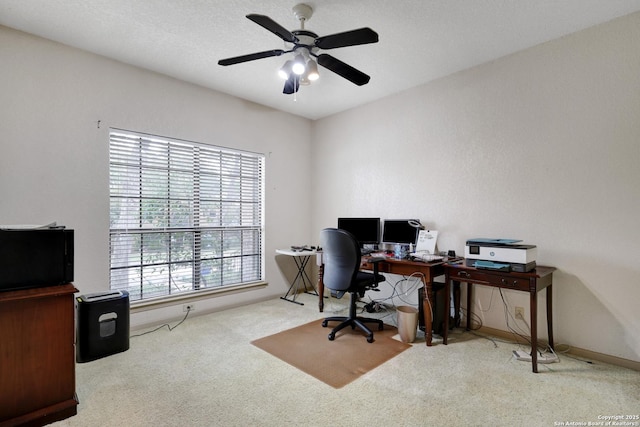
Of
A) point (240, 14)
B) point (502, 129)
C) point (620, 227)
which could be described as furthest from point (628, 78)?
point (240, 14)

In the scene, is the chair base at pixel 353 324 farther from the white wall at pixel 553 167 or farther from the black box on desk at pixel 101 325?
the black box on desk at pixel 101 325

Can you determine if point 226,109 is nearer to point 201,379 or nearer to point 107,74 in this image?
point 107,74

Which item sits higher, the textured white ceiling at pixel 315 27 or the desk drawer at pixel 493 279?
the textured white ceiling at pixel 315 27

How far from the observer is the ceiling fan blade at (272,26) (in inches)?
70.9

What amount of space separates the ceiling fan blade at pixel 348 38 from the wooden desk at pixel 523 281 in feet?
6.48

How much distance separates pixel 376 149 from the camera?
4090 mm

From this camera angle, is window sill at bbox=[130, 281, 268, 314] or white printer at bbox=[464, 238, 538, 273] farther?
window sill at bbox=[130, 281, 268, 314]

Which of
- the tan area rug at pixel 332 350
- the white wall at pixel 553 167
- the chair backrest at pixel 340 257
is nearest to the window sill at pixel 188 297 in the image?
the tan area rug at pixel 332 350

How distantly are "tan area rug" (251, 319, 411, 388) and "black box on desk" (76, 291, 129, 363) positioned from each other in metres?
1.12

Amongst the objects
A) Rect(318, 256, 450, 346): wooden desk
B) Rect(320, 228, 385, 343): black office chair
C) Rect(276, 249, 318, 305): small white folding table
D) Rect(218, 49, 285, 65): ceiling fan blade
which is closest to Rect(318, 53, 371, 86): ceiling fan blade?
Rect(218, 49, 285, 65): ceiling fan blade

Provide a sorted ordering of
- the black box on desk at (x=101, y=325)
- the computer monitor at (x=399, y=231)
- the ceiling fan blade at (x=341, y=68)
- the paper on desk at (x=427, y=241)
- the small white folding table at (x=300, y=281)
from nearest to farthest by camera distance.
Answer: the ceiling fan blade at (x=341, y=68), the black box on desk at (x=101, y=325), the paper on desk at (x=427, y=241), the computer monitor at (x=399, y=231), the small white folding table at (x=300, y=281)

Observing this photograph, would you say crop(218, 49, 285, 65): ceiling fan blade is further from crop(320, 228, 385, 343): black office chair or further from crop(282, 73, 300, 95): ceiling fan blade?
crop(320, 228, 385, 343): black office chair

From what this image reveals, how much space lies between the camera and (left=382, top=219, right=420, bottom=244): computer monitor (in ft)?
11.7

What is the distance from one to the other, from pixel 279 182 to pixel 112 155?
2043mm
